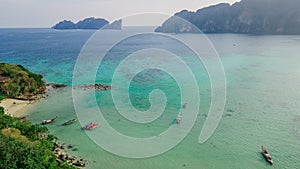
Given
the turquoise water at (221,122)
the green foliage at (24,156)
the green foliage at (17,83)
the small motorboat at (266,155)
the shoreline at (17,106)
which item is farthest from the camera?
the green foliage at (17,83)

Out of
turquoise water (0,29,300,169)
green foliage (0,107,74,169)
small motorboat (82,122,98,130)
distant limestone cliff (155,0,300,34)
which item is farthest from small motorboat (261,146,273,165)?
distant limestone cliff (155,0,300,34)

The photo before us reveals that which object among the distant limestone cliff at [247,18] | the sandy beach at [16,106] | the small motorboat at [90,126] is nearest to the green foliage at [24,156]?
the small motorboat at [90,126]

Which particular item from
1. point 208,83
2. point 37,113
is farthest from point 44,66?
point 208,83

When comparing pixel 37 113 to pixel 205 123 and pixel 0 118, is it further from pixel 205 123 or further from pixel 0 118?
pixel 205 123

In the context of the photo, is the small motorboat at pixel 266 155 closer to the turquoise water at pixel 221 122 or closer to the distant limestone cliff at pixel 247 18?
the turquoise water at pixel 221 122

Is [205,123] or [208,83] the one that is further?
[208,83]

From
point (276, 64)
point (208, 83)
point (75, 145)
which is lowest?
point (75, 145)
